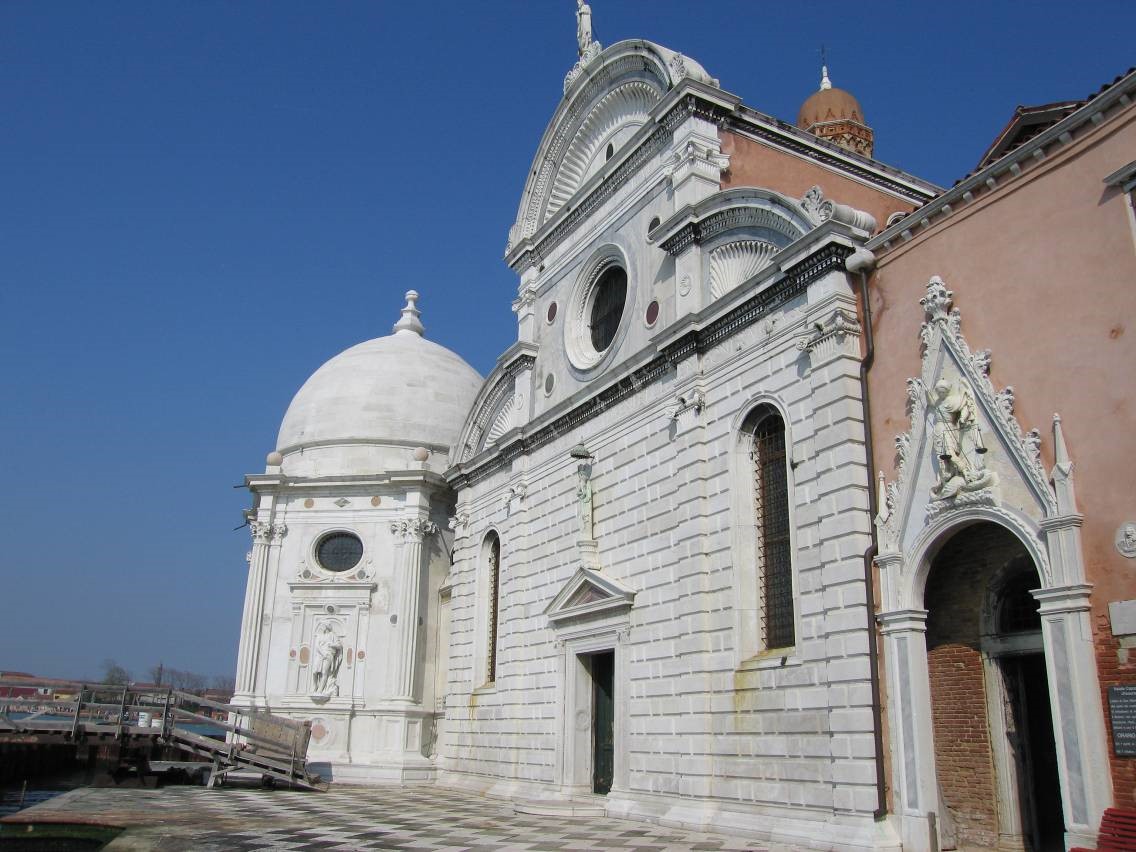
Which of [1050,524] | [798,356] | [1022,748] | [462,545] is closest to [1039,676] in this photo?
[1022,748]

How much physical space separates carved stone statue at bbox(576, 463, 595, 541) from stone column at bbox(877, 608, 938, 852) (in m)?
7.94

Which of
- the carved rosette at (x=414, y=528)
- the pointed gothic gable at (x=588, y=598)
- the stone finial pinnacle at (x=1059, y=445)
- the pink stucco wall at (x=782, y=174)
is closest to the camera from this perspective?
the stone finial pinnacle at (x=1059, y=445)

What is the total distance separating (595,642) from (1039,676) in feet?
28.7

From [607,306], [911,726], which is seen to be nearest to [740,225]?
[607,306]

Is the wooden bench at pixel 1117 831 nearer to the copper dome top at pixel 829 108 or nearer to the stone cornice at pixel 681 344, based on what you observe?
the stone cornice at pixel 681 344

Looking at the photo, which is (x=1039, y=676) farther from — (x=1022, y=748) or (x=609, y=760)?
(x=609, y=760)

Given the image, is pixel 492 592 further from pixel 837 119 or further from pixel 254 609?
pixel 837 119

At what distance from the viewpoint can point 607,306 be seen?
21328 mm

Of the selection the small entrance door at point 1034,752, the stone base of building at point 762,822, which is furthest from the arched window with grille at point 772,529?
the small entrance door at point 1034,752

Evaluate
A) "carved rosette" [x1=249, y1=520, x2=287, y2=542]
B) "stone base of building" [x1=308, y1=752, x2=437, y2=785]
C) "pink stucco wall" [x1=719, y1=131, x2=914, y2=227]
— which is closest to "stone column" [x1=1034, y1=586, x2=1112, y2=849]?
"pink stucco wall" [x1=719, y1=131, x2=914, y2=227]

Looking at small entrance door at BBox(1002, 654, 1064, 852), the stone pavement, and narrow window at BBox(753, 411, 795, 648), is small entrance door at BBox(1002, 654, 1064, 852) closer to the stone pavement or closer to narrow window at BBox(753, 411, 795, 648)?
the stone pavement

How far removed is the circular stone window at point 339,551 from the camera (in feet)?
95.5

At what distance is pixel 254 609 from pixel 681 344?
17.2 metres

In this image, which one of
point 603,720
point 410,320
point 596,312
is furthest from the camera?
point 410,320
